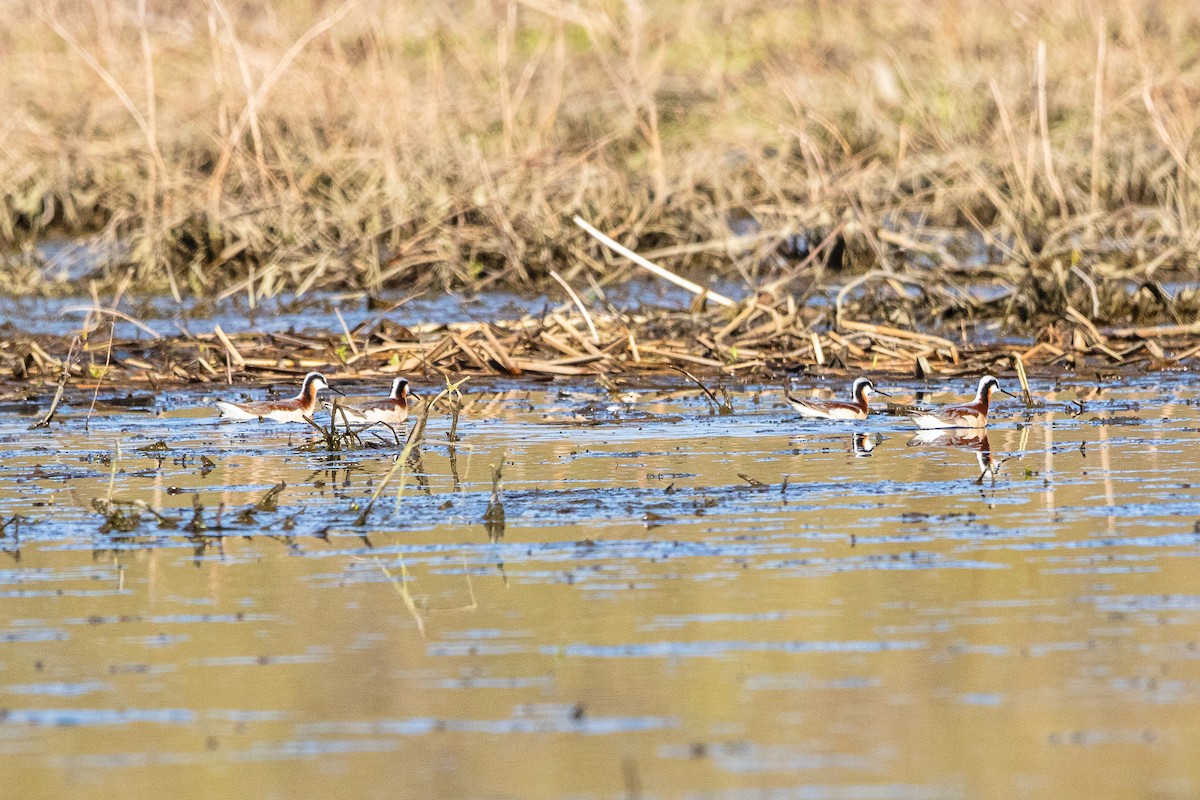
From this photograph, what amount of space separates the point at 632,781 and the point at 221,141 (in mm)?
13531

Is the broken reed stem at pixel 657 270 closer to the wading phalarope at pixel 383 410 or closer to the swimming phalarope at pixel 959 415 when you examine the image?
the wading phalarope at pixel 383 410

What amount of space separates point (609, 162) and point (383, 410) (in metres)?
8.06

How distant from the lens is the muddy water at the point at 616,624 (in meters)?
4.65

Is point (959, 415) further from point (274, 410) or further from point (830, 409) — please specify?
point (274, 410)

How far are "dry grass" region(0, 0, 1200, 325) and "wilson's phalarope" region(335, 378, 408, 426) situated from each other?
400 cm

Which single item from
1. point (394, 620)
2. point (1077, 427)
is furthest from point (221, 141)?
point (394, 620)

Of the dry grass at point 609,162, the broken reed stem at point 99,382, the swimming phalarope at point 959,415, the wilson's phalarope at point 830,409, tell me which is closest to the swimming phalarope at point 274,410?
the broken reed stem at point 99,382

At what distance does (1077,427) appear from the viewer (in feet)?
34.0

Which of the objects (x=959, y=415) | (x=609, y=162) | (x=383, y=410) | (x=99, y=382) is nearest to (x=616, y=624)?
(x=959, y=415)

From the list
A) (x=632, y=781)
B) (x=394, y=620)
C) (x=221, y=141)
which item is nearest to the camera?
(x=632, y=781)

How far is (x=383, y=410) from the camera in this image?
441 inches

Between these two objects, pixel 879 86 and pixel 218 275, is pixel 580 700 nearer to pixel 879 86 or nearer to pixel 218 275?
pixel 218 275

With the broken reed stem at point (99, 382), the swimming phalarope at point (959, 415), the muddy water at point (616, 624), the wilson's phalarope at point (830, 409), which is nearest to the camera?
the muddy water at point (616, 624)

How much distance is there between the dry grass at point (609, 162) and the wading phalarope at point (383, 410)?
13.1 ft
